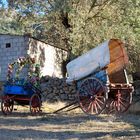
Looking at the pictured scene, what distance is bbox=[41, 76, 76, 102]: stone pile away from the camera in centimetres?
2355

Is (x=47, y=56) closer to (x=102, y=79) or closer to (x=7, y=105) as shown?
(x=7, y=105)

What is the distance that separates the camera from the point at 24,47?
86.3 feet

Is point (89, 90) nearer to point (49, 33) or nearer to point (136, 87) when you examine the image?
point (136, 87)

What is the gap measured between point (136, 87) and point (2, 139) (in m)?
11.7

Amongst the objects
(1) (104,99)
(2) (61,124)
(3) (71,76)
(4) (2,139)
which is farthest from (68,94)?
(4) (2,139)

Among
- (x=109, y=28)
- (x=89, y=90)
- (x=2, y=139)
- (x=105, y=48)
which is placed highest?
(x=109, y=28)

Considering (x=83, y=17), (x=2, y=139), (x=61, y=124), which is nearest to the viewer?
(x=2, y=139)

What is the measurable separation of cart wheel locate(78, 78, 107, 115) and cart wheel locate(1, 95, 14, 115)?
Answer: 8.57 ft

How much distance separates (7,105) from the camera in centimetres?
1662

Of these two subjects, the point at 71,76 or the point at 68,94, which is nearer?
the point at 71,76

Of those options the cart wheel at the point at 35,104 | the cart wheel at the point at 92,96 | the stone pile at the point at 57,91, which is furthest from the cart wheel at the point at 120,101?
the stone pile at the point at 57,91


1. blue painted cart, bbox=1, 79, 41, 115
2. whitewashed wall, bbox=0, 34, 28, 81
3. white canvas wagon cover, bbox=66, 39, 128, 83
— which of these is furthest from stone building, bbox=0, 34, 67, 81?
blue painted cart, bbox=1, 79, 41, 115

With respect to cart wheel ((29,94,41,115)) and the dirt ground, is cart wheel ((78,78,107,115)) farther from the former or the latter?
cart wheel ((29,94,41,115))

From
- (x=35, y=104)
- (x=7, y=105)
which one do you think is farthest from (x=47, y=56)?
(x=35, y=104)
